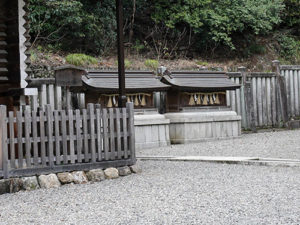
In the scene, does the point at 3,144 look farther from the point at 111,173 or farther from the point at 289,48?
the point at 289,48

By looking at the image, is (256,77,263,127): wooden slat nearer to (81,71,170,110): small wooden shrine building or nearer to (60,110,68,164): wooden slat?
(81,71,170,110): small wooden shrine building

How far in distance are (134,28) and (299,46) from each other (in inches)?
350

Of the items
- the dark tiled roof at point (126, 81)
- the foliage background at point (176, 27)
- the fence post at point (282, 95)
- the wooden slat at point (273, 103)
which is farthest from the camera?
the foliage background at point (176, 27)

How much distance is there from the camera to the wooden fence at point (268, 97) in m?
16.8

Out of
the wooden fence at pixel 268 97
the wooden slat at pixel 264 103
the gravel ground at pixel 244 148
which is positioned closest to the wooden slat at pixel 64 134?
the gravel ground at pixel 244 148

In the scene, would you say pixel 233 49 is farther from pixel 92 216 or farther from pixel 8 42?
pixel 92 216

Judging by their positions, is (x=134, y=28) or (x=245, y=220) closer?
(x=245, y=220)

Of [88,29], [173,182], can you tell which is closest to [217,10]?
[88,29]

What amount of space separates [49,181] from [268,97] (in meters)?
11.2

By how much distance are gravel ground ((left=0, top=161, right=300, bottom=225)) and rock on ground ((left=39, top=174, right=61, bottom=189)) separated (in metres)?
0.26

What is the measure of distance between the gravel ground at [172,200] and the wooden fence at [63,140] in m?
0.51

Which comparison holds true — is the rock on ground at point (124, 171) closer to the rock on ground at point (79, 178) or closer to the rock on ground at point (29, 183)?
the rock on ground at point (79, 178)

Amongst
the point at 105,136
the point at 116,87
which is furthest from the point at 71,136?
the point at 116,87

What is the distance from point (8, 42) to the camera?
970 cm
